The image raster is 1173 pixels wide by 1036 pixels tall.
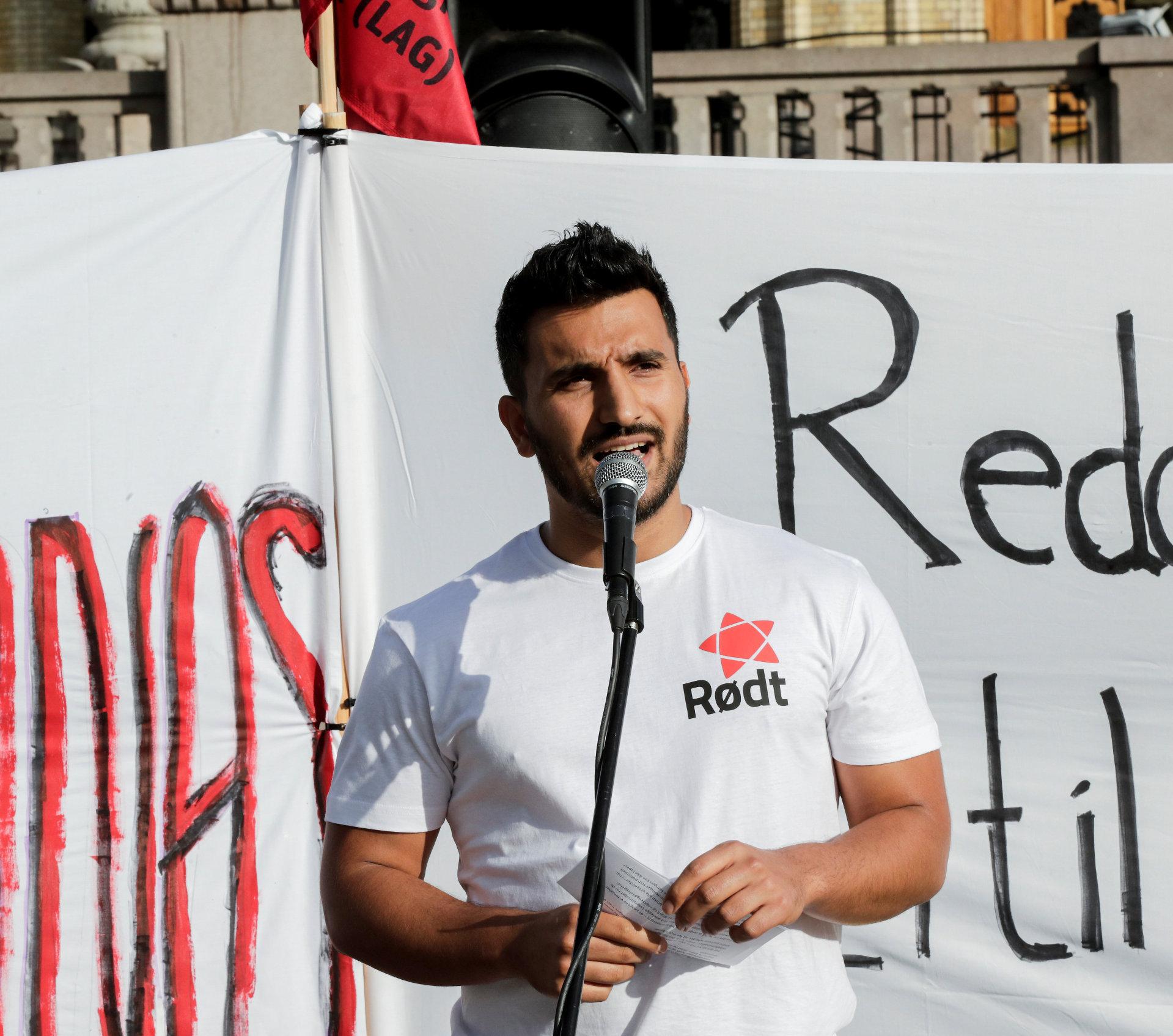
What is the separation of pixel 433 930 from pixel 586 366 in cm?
71

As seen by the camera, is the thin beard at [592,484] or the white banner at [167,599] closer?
the thin beard at [592,484]

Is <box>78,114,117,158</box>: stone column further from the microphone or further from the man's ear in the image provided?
the microphone

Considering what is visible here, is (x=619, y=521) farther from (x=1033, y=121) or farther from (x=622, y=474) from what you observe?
(x=1033, y=121)

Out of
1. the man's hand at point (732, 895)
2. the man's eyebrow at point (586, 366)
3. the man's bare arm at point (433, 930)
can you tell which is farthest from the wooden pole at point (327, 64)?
the man's hand at point (732, 895)

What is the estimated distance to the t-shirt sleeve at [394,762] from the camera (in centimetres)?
174

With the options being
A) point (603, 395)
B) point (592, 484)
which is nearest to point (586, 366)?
point (603, 395)

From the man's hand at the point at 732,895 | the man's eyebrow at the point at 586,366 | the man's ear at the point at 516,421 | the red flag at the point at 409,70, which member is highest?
the red flag at the point at 409,70

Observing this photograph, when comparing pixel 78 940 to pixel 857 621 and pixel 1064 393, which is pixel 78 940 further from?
pixel 1064 393

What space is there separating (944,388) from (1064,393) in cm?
22

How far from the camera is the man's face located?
1744mm

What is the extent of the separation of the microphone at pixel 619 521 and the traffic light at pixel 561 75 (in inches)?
62.2

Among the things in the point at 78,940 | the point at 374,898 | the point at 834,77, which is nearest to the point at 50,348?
the point at 78,940

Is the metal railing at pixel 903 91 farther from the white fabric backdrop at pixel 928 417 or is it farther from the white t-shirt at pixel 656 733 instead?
the white t-shirt at pixel 656 733

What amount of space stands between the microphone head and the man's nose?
0.15 metres
